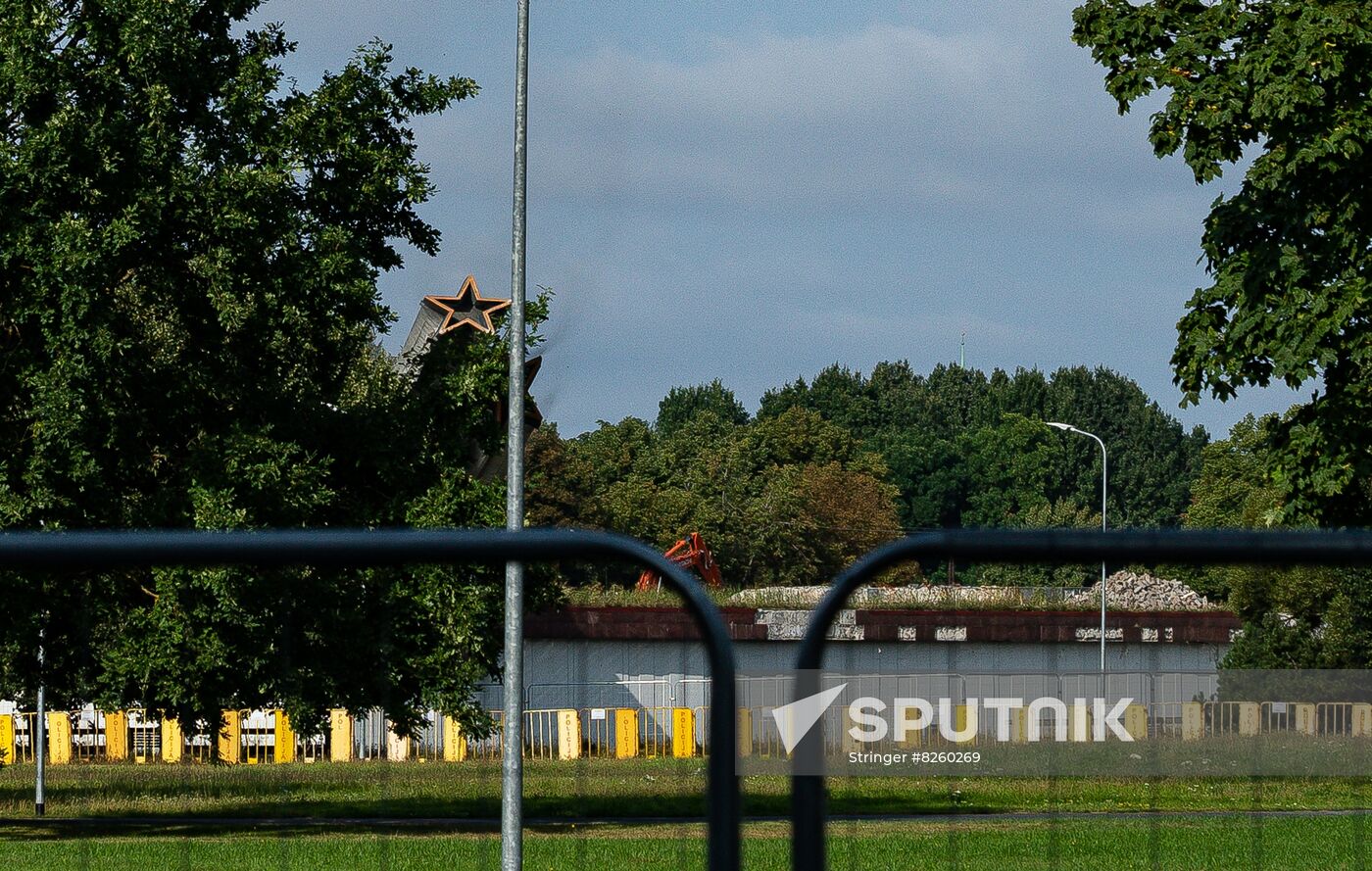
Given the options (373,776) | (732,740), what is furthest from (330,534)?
(732,740)

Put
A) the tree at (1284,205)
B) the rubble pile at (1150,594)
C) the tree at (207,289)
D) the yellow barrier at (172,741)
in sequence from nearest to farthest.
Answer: the rubble pile at (1150,594)
the yellow barrier at (172,741)
the tree at (1284,205)
the tree at (207,289)

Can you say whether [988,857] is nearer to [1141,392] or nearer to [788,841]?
[788,841]

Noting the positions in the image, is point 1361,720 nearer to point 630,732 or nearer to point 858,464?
point 630,732

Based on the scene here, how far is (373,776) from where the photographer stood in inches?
122

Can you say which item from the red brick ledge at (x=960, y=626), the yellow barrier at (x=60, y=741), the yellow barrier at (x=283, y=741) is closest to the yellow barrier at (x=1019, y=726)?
the red brick ledge at (x=960, y=626)

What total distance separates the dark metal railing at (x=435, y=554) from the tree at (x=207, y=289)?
43.5 ft

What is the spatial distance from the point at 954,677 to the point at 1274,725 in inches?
27.7

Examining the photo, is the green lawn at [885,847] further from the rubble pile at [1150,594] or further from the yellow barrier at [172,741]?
the rubble pile at [1150,594]

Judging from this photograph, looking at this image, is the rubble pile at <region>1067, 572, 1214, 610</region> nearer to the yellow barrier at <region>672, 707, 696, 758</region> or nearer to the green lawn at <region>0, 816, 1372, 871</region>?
the green lawn at <region>0, 816, 1372, 871</region>

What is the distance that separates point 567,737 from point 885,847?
648 millimetres

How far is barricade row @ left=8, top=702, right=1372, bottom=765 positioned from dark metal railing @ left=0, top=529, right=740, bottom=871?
0.26ft

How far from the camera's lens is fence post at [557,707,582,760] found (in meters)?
3.19

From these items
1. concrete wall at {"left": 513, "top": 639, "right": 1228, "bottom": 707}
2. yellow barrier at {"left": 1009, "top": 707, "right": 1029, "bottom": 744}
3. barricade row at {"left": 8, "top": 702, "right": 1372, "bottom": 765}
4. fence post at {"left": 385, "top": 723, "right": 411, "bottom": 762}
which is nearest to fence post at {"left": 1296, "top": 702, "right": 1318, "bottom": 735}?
barricade row at {"left": 8, "top": 702, "right": 1372, "bottom": 765}

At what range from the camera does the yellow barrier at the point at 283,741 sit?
10.6 ft
